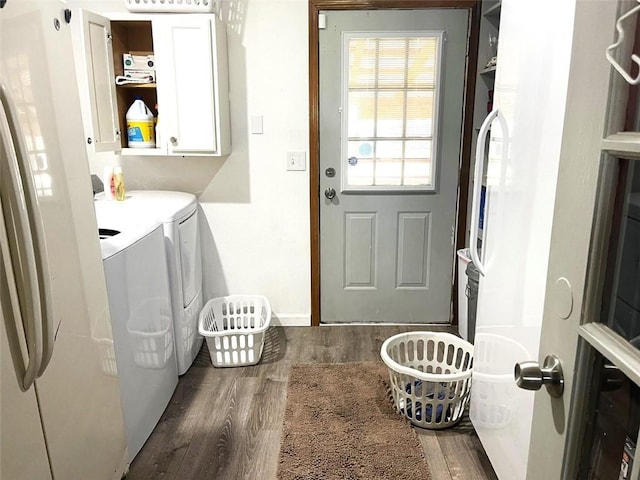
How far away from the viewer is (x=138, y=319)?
199cm

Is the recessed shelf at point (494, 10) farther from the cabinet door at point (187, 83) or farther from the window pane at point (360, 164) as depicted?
the cabinet door at point (187, 83)

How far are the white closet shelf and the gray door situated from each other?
8.17ft

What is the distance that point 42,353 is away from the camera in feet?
3.61

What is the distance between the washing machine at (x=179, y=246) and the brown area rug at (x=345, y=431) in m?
0.62

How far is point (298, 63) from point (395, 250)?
4.33ft

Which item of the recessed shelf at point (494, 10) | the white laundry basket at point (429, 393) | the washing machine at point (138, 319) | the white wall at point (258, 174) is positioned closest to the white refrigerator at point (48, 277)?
the washing machine at point (138, 319)

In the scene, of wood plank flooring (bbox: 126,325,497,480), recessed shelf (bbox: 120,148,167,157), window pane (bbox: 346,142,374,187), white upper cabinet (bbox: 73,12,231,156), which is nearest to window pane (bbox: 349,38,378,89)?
window pane (bbox: 346,142,374,187)

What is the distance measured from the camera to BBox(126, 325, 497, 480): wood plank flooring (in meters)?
1.97

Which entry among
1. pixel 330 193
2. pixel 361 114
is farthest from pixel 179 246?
pixel 361 114

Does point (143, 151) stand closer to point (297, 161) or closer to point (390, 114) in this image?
point (297, 161)

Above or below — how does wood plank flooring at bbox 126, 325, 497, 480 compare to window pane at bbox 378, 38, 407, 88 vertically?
below

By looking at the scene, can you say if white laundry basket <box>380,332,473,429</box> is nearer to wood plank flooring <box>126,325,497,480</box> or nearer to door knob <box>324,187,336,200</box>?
wood plank flooring <box>126,325,497,480</box>

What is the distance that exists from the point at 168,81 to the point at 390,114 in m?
1.31

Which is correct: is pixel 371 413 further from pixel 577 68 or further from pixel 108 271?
pixel 577 68
